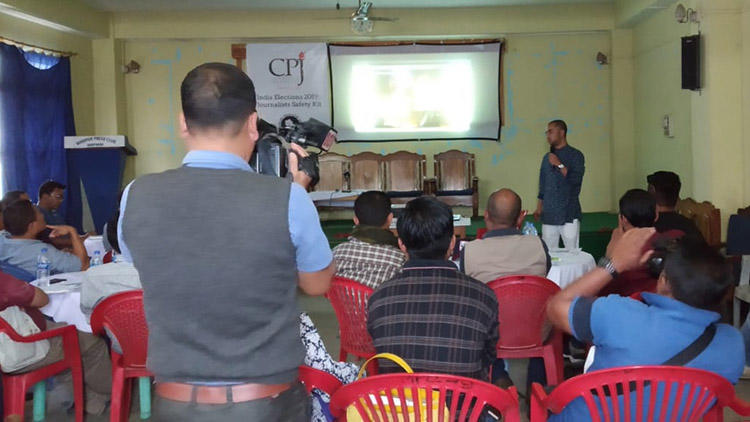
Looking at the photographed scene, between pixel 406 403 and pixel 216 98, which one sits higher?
pixel 216 98

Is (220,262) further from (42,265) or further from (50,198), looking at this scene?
(50,198)

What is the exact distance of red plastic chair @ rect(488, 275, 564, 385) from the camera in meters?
3.14

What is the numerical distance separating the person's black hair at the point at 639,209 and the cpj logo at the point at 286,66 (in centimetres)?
691

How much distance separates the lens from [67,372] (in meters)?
3.66

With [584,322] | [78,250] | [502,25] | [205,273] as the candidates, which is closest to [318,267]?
[205,273]

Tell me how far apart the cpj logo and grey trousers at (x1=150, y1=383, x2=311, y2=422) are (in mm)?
8304

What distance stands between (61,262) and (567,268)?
9.49 ft

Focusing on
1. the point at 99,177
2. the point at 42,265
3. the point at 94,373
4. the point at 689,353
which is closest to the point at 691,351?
the point at 689,353

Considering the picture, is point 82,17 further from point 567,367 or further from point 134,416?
point 567,367

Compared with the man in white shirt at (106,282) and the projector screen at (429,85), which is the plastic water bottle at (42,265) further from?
the projector screen at (429,85)

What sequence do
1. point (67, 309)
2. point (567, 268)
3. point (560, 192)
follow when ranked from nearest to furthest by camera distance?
point (67, 309), point (567, 268), point (560, 192)

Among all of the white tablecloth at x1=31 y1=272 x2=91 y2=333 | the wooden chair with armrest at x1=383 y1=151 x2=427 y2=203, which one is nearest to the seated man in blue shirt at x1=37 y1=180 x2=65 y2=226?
the white tablecloth at x1=31 y1=272 x2=91 y2=333

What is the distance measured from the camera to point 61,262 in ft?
13.6

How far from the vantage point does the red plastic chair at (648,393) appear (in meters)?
1.81
